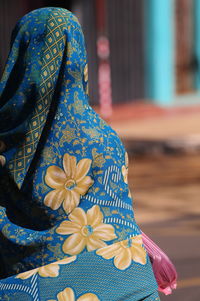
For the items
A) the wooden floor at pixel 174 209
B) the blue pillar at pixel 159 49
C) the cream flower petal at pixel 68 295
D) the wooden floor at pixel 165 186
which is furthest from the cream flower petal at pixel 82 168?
the blue pillar at pixel 159 49

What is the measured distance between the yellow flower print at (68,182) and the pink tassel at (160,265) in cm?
37

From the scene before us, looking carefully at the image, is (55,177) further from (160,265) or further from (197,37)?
(197,37)

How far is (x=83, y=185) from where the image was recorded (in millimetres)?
2418

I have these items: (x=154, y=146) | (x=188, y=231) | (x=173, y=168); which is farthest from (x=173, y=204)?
(x=154, y=146)

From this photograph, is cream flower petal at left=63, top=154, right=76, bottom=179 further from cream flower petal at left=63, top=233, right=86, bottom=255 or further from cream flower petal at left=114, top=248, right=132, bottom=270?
cream flower petal at left=114, top=248, right=132, bottom=270

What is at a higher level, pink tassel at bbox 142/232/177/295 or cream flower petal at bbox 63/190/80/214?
cream flower petal at bbox 63/190/80/214

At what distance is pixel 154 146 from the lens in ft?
40.0

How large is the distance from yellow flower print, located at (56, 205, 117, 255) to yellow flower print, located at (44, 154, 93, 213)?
0.14 ft

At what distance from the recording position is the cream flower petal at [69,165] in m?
2.42

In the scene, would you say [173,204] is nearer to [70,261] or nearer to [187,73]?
[70,261]

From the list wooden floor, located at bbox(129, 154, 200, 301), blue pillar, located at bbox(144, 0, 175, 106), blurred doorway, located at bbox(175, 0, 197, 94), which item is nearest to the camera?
wooden floor, located at bbox(129, 154, 200, 301)

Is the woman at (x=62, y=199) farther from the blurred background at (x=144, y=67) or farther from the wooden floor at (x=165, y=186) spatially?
the blurred background at (x=144, y=67)

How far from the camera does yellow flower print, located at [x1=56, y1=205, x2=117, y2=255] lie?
241 cm

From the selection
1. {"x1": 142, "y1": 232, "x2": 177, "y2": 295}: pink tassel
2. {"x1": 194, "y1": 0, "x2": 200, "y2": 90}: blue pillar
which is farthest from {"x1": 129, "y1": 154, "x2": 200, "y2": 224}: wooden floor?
{"x1": 194, "y1": 0, "x2": 200, "y2": 90}: blue pillar
